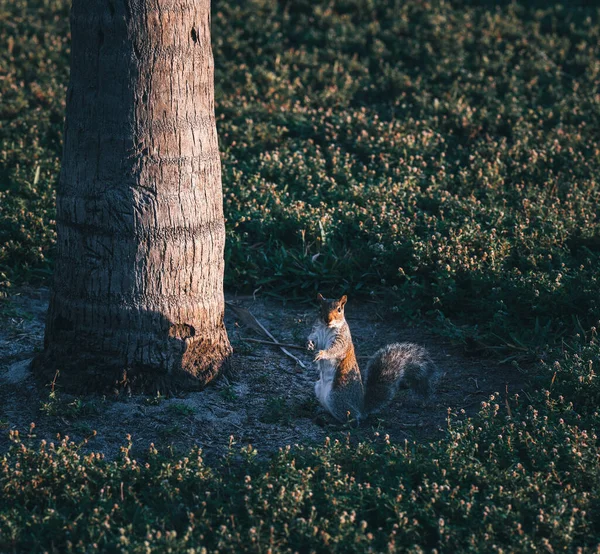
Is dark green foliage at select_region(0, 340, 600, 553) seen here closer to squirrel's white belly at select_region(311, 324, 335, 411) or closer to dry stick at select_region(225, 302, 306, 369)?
squirrel's white belly at select_region(311, 324, 335, 411)

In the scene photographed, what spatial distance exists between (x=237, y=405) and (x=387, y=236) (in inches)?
104

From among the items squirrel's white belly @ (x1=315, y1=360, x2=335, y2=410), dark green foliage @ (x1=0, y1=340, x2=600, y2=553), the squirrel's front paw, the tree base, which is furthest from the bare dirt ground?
the squirrel's front paw

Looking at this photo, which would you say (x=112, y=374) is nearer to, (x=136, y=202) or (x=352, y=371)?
(x=136, y=202)

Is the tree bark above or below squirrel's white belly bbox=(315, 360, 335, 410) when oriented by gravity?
above

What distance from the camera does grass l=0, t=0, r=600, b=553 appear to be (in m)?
4.28

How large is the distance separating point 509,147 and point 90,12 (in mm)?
5852

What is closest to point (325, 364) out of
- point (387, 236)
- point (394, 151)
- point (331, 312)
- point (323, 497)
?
point (331, 312)

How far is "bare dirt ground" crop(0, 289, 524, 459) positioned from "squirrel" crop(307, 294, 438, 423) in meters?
0.14

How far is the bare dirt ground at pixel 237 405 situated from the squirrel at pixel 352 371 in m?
0.14

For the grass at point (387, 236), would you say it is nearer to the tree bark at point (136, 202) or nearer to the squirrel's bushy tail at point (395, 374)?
the squirrel's bushy tail at point (395, 374)

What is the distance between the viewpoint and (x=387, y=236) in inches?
302

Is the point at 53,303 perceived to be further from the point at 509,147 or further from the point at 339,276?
the point at 509,147

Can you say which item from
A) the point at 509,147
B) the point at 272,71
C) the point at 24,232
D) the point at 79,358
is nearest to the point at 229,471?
the point at 79,358

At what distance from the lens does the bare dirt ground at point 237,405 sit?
206 inches
